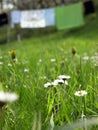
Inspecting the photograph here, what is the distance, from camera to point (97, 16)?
1667 cm

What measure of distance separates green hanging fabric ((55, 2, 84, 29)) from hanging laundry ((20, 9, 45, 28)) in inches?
24.3

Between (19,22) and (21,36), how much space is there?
1.68 feet

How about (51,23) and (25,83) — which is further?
(51,23)

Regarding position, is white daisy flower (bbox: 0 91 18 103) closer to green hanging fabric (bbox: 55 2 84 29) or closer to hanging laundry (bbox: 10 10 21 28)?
green hanging fabric (bbox: 55 2 84 29)

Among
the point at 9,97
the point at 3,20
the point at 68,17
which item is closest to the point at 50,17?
the point at 68,17

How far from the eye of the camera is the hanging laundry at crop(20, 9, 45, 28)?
52.0 feet

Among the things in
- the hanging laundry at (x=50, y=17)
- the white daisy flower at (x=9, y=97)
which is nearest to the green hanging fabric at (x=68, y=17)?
the hanging laundry at (x=50, y=17)

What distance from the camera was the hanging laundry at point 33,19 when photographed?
15.9 m

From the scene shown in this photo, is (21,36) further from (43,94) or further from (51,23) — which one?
(43,94)

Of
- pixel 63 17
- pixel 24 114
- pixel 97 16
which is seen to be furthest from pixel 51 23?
pixel 24 114

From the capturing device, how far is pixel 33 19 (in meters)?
16.1

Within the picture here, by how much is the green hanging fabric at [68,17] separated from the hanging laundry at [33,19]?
0.62m

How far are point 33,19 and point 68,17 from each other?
4.64 feet

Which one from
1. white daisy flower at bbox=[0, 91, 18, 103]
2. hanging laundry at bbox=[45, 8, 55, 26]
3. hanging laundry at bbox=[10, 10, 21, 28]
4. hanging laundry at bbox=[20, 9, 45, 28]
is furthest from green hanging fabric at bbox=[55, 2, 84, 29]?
white daisy flower at bbox=[0, 91, 18, 103]
